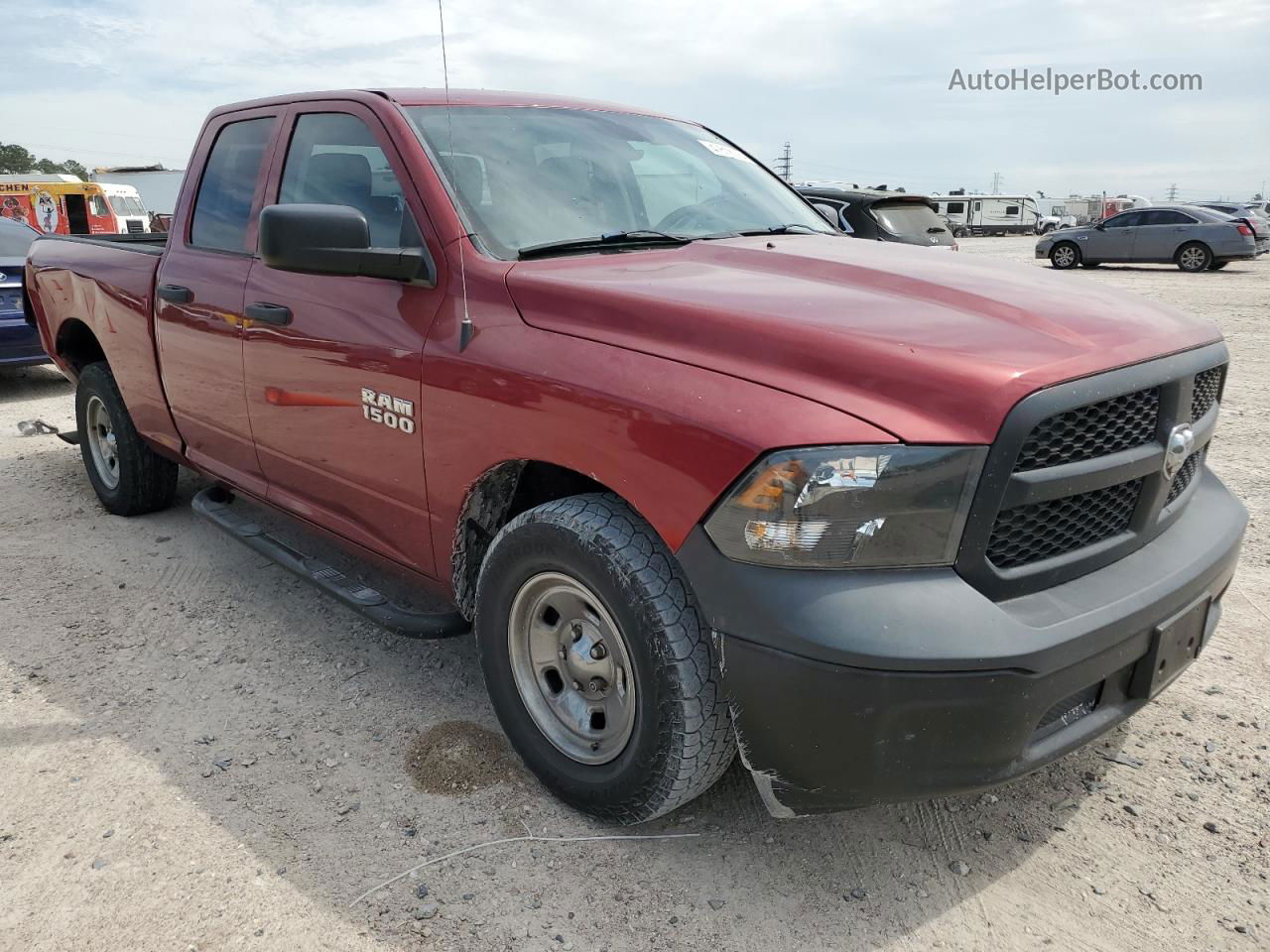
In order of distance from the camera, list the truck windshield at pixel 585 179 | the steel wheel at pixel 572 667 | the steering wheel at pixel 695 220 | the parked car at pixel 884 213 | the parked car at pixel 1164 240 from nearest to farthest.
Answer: the steel wheel at pixel 572 667 → the truck windshield at pixel 585 179 → the steering wheel at pixel 695 220 → the parked car at pixel 884 213 → the parked car at pixel 1164 240

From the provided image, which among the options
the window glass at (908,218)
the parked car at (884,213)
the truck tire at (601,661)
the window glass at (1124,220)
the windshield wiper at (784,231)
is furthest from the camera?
the window glass at (1124,220)

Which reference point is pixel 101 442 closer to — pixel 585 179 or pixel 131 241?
pixel 131 241

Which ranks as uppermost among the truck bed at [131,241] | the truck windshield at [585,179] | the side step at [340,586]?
the truck windshield at [585,179]

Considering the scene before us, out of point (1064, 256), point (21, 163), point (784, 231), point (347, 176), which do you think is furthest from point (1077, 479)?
point (21, 163)

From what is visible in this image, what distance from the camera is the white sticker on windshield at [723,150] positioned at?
3.88 metres

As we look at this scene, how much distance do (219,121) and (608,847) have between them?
333cm

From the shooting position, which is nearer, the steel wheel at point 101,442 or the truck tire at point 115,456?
the truck tire at point 115,456

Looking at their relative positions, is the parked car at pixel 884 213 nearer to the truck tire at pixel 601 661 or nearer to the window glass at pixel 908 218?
the window glass at pixel 908 218

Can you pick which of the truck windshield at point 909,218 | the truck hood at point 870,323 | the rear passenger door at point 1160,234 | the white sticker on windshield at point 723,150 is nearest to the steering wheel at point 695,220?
the truck hood at point 870,323

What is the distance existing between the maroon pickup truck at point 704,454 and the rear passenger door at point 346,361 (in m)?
0.01

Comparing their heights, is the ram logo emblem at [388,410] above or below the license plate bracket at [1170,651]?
above

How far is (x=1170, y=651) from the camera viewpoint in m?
2.29

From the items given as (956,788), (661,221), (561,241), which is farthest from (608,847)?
(661,221)

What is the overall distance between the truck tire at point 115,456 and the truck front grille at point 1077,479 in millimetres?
4216
